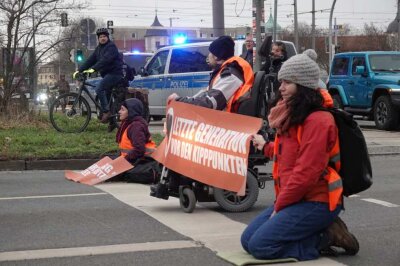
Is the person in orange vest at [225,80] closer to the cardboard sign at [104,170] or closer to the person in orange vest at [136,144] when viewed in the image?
the person in orange vest at [136,144]

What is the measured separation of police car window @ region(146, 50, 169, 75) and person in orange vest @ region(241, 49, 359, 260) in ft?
41.1

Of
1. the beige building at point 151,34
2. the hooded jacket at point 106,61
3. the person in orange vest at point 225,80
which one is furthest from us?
the beige building at point 151,34

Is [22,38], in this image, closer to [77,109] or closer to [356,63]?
[77,109]

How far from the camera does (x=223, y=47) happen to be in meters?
6.73

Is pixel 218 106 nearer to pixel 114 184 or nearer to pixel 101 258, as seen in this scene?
pixel 101 258

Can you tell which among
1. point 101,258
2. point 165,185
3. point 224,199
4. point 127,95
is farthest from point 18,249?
point 127,95

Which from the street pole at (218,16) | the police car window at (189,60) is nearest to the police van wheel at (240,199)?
the police car window at (189,60)

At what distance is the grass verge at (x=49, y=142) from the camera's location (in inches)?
424

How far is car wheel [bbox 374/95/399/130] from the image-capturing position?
1661 centimetres

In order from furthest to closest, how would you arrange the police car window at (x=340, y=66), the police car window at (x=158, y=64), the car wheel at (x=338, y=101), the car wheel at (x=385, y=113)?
the car wheel at (x=338, y=101)
the police car window at (x=340, y=66)
the police car window at (x=158, y=64)
the car wheel at (x=385, y=113)

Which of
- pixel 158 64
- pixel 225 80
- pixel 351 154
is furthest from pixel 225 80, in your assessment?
pixel 158 64

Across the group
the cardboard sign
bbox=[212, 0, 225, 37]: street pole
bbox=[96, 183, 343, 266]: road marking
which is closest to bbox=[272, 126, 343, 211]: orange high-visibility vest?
bbox=[96, 183, 343, 266]: road marking

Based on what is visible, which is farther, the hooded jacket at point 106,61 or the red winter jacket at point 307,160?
the hooded jacket at point 106,61

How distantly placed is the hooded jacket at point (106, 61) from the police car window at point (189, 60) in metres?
3.78
